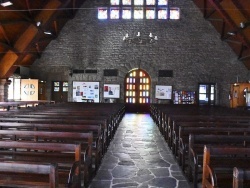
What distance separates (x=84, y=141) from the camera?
4328mm

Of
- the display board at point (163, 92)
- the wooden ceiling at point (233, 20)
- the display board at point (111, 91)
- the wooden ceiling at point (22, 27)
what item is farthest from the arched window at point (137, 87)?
the wooden ceiling at point (22, 27)

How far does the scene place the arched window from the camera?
17.7m

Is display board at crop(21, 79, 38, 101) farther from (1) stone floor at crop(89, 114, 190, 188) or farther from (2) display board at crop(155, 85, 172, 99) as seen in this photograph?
(1) stone floor at crop(89, 114, 190, 188)

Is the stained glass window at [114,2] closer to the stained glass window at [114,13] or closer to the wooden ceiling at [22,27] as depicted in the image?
the stained glass window at [114,13]

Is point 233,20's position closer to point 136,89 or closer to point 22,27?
point 136,89

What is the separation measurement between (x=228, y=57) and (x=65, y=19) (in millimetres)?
10902

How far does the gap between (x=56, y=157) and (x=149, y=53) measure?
14558 millimetres

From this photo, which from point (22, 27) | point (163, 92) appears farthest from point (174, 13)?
point (22, 27)

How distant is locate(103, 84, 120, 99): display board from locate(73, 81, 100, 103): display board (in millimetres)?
511

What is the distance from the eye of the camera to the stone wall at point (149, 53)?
1719 centimetres

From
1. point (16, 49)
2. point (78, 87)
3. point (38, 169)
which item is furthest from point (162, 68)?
point (38, 169)

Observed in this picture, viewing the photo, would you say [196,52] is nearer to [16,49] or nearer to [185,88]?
[185,88]

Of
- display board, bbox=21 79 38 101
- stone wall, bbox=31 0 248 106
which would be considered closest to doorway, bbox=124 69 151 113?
stone wall, bbox=31 0 248 106

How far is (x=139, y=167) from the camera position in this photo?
4.71 m
